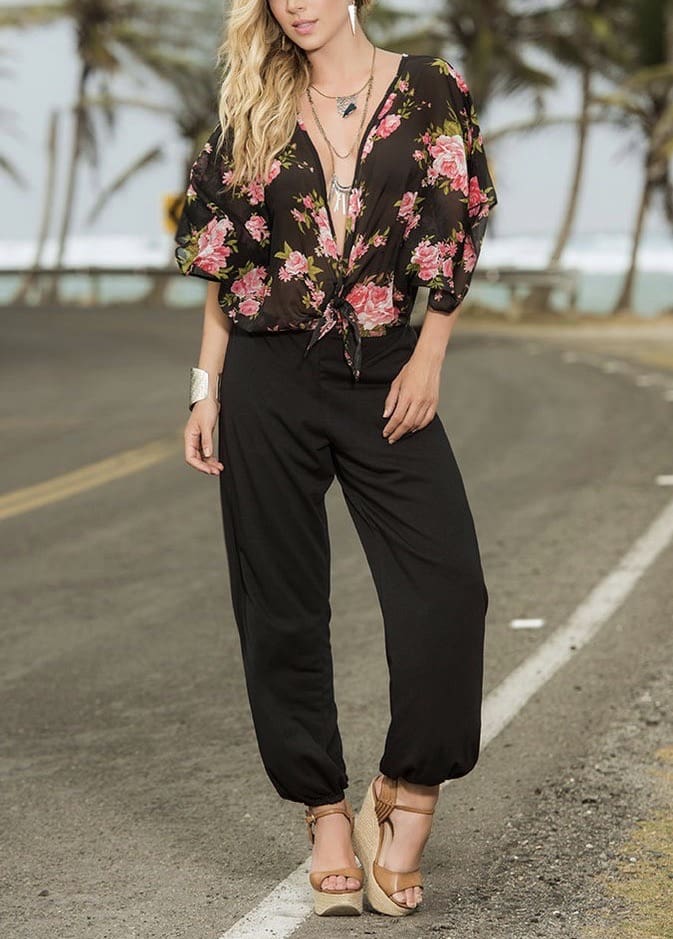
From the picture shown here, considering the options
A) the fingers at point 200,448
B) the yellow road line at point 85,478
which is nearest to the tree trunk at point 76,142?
the yellow road line at point 85,478

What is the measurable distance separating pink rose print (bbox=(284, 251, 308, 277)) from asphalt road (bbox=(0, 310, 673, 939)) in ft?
4.58

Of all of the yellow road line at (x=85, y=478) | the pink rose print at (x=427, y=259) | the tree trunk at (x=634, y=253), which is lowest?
the tree trunk at (x=634, y=253)

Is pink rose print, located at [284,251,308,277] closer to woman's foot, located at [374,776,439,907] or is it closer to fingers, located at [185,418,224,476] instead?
fingers, located at [185,418,224,476]

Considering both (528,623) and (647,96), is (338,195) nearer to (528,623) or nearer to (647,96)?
(528,623)

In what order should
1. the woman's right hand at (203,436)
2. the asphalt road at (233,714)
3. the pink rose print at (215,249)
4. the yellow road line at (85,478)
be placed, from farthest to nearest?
the yellow road line at (85,478), the asphalt road at (233,714), the woman's right hand at (203,436), the pink rose print at (215,249)

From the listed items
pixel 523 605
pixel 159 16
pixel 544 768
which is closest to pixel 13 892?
pixel 544 768

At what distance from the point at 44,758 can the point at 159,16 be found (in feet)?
157

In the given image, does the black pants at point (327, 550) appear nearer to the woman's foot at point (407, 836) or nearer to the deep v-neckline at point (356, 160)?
the woman's foot at point (407, 836)

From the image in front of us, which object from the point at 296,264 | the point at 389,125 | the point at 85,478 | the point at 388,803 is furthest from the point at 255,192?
the point at 85,478

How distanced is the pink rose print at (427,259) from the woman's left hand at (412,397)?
0.16m

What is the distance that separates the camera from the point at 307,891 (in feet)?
13.7

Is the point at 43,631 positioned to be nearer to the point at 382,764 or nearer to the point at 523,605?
the point at 523,605

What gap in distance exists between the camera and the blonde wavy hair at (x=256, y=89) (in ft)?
12.5

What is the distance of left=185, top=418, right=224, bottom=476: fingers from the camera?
406cm
